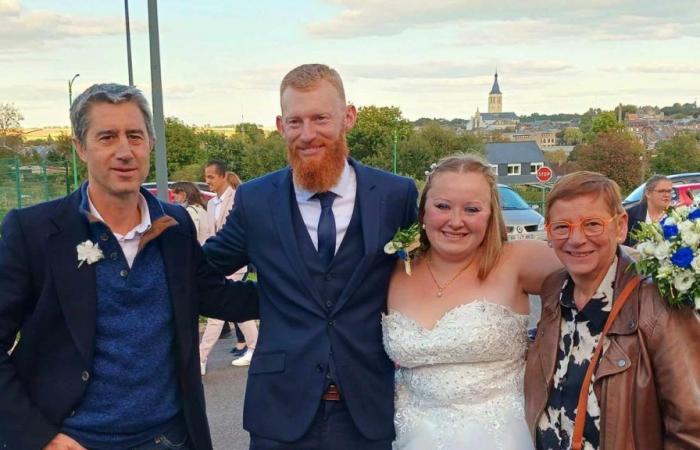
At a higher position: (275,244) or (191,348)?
(275,244)

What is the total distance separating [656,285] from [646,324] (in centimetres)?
14

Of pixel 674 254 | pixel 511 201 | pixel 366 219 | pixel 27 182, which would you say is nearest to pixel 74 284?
pixel 366 219

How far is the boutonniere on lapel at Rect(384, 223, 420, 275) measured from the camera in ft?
8.96

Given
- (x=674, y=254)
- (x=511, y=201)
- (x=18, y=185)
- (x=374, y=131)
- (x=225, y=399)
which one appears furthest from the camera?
(x=374, y=131)

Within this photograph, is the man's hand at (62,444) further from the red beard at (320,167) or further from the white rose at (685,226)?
the white rose at (685,226)

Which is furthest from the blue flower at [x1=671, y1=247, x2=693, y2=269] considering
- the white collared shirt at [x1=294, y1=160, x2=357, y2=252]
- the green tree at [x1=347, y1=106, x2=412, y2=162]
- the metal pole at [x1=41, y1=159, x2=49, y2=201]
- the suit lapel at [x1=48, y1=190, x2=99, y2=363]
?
the green tree at [x1=347, y1=106, x2=412, y2=162]

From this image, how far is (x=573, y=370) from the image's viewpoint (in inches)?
89.6

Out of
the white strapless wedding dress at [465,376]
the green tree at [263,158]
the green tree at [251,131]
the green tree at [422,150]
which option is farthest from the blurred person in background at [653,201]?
the green tree at [251,131]

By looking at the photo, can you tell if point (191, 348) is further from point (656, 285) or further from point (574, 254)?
point (656, 285)

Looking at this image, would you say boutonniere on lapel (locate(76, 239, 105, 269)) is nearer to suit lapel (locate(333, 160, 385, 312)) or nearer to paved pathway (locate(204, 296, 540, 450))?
suit lapel (locate(333, 160, 385, 312))

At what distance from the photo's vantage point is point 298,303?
2.65 m

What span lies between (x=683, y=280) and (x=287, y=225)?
4.83 ft

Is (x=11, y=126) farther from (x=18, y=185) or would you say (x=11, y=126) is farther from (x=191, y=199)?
(x=191, y=199)

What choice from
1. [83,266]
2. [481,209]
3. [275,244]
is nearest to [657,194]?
[481,209]
